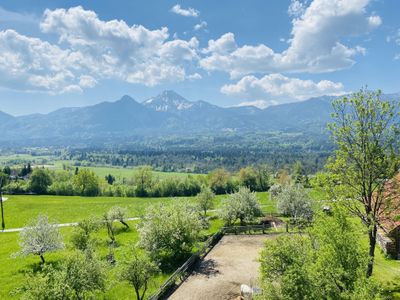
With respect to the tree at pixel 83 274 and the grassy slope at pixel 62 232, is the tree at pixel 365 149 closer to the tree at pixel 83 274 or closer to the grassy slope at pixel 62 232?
the grassy slope at pixel 62 232

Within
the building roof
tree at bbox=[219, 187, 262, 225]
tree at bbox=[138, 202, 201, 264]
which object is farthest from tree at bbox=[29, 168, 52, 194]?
the building roof

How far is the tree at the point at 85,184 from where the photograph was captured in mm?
107125

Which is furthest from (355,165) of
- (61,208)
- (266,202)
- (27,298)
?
(61,208)

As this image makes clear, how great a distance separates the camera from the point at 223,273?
33094mm

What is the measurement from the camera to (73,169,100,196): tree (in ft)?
351

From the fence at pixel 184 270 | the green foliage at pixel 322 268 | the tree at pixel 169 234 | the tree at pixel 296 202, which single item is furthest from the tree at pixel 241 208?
the green foliage at pixel 322 268

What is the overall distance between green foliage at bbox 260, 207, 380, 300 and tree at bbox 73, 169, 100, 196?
95989mm

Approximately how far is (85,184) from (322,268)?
101 meters

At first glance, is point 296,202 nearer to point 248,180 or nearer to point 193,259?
point 193,259

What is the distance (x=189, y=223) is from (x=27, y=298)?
75.7 feet

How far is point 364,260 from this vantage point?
18281 millimetres

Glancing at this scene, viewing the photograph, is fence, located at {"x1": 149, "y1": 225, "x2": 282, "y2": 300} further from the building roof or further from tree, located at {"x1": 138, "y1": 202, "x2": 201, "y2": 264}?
the building roof

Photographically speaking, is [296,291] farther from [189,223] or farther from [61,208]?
[61,208]

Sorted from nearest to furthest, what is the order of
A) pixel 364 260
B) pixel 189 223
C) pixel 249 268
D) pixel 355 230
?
pixel 364 260, pixel 355 230, pixel 249 268, pixel 189 223
